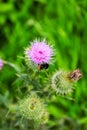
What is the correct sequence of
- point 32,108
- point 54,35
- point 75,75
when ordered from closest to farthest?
point 75,75, point 32,108, point 54,35

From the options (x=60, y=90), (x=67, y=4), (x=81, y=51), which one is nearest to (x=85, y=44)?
(x=81, y=51)

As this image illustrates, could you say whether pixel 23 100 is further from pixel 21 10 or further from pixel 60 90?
pixel 21 10

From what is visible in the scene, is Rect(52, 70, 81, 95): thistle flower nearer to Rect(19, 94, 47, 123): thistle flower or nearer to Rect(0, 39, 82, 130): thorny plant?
Rect(0, 39, 82, 130): thorny plant

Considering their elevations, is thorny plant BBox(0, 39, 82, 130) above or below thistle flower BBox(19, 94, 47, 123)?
above

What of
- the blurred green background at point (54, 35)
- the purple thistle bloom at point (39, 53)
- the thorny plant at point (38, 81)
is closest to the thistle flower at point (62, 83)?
the thorny plant at point (38, 81)

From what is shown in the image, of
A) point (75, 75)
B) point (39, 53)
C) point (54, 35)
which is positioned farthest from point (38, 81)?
point (54, 35)

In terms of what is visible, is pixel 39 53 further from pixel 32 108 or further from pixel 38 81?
pixel 32 108

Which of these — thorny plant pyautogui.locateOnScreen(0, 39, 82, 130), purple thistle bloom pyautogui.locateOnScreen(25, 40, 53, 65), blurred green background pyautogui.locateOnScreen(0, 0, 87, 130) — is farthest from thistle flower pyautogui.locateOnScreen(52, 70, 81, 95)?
blurred green background pyautogui.locateOnScreen(0, 0, 87, 130)
